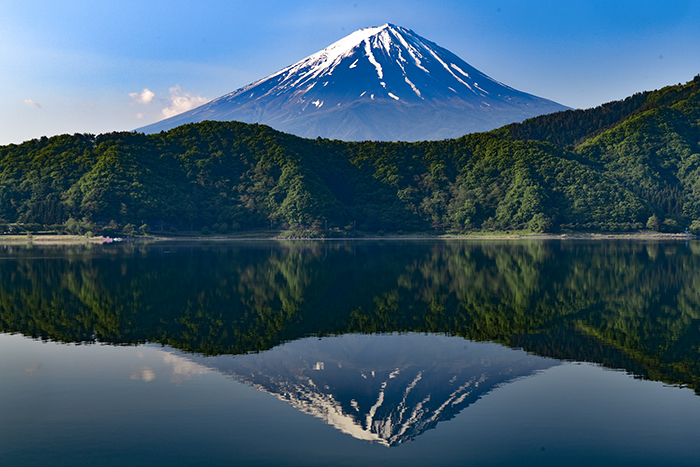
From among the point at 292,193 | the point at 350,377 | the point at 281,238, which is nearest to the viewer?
the point at 350,377

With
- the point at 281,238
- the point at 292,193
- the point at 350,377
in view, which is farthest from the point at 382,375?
the point at 292,193

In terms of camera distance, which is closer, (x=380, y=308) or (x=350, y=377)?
(x=350, y=377)

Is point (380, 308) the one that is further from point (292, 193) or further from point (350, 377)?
point (292, 193)

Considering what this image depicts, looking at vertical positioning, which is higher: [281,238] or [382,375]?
[382,375]

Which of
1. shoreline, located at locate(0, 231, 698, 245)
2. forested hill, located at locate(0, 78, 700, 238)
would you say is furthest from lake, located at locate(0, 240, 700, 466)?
forested hill, located at locate(0, 78, 700, 238)

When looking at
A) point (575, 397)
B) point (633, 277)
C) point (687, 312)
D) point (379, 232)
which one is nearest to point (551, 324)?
point (687, 312)

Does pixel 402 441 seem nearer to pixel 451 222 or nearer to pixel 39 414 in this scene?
pixel 39 414

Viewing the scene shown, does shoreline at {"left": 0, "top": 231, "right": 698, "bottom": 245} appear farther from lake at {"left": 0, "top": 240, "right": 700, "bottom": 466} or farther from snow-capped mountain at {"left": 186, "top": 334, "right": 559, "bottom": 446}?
snow-capped mountain at {"left": 186, "top": 334, "right": 559, "bottom": 446}
